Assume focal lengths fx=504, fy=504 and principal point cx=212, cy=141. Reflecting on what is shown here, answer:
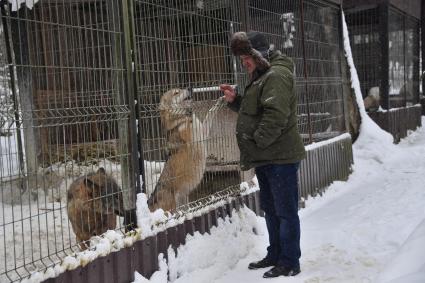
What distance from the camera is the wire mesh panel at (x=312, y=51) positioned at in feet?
21.5

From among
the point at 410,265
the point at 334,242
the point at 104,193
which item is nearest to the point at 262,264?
the point at 334,242

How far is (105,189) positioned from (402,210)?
3704 millimetres

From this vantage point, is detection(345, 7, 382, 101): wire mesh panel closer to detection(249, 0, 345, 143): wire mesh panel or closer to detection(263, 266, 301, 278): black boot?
detection(249, 0, 345, 143): wire mesh panel

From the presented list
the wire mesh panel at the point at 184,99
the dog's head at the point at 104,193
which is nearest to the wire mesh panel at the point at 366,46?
the wire mesh panel at the point at 184,99

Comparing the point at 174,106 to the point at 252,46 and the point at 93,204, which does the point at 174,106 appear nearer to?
the point at 252,46

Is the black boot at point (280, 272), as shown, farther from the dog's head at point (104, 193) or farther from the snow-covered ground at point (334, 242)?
the dog's head at point (104, 193)

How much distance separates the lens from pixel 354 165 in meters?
9.00

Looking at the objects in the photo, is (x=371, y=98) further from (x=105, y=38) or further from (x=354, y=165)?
(x=105, y=38)

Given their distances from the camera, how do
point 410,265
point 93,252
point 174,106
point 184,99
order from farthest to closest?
point 184,99 < point 174,106 < point 93,252 < point 410,265

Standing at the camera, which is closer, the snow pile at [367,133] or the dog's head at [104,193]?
the dog's head at [104,193]

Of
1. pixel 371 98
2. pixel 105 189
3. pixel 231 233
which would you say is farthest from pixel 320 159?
pixel 371 98

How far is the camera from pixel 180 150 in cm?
494

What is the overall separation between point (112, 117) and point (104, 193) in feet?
2.08

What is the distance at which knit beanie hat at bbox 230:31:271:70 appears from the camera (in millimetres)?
4059
